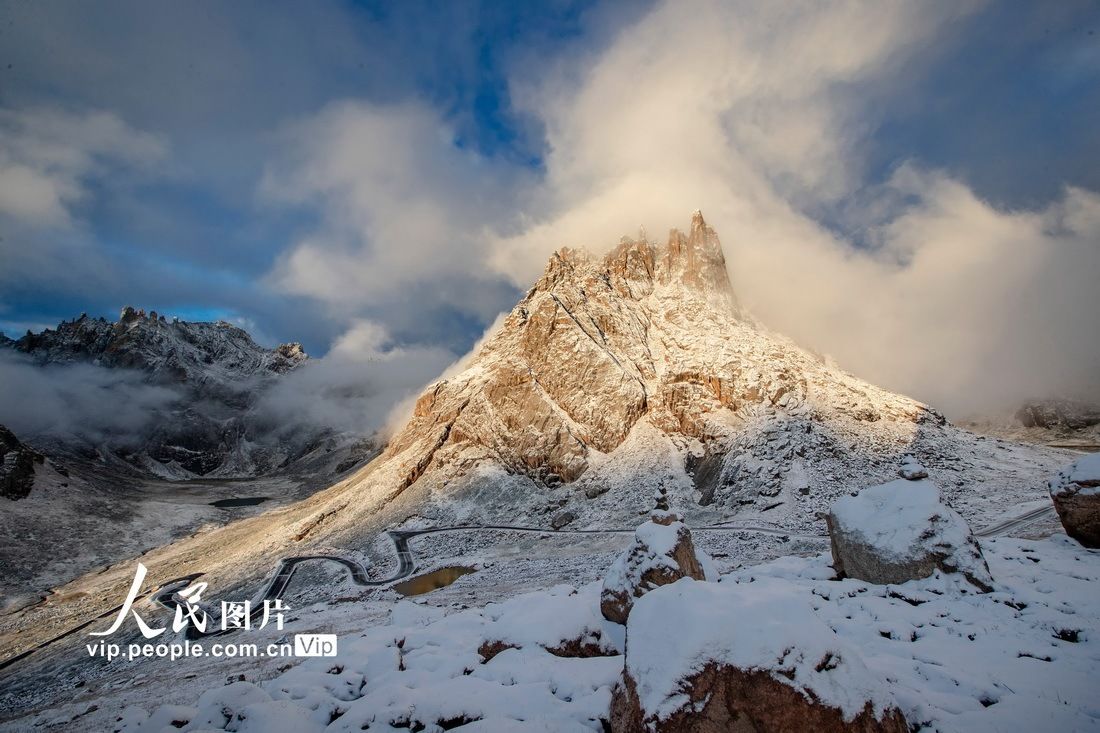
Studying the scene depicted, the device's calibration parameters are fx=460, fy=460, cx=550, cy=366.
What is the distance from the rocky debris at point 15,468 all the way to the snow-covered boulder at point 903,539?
444 ft

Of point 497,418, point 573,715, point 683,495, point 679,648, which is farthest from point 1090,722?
point 497,418

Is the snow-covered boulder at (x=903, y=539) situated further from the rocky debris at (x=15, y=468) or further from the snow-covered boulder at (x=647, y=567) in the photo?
the rocky debris at (x=15, y=468)

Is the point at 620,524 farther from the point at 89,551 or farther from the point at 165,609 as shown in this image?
the point at 89,551

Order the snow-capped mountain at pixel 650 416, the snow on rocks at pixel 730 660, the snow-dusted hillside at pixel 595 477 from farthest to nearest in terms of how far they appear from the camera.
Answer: the snow-capped mountain at pixel 650 416 < the snow-dusted hillside at pixel 595 477 < the snow on rocks at pixel 730 660

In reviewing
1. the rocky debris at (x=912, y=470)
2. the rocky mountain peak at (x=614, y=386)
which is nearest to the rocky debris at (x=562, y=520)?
the rocky mountain peak at (x=614, y=386)

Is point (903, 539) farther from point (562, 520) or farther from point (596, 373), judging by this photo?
point (596, 373)

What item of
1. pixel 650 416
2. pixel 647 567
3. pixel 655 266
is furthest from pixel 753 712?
pixel 655 266

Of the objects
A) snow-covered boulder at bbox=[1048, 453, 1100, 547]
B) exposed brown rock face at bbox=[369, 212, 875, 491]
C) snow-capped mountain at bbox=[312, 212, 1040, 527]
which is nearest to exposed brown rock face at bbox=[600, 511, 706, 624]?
snow-covered boulder at bbox=[1048, 453, 1100, 547]

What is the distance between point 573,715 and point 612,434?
70584mm

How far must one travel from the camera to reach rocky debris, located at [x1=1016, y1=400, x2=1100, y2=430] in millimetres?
124812

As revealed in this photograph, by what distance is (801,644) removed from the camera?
248 inches

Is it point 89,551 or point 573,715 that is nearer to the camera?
point 573,715

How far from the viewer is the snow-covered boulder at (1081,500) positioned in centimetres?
1973

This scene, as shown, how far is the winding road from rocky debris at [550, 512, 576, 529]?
1.10 m
